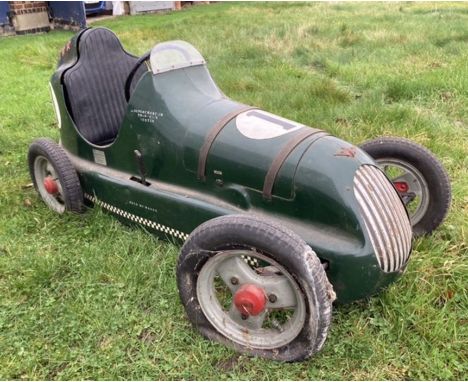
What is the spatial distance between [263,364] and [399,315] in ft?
2.38

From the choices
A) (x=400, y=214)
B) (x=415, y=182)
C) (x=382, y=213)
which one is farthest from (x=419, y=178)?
(x=382, y=213)

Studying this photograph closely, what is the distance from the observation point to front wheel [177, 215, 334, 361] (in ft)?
6.46

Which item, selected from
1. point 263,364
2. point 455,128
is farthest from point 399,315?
point 455,128

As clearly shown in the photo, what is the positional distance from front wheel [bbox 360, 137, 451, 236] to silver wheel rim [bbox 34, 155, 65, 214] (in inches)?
82.8

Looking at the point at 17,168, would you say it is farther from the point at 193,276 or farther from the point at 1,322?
the point at 193,276

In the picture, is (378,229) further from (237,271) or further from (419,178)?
(419,178)

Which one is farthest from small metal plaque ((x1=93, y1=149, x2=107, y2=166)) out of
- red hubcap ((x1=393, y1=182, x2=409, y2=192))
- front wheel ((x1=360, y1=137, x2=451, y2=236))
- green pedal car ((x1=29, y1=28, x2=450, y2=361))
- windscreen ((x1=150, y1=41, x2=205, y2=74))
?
red hubcap ((x1=393, y1=182, x2=409, y2=192))

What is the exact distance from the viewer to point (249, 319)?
2.27 meters

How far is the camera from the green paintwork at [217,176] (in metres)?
2.24

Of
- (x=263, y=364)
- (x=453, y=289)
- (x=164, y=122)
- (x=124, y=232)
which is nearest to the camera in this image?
(x=263, y=364)

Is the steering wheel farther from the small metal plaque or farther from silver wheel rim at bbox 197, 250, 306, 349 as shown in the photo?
silver wheel rim at bbox 197, 250, 306, 349

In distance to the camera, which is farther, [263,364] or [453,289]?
[453,289]

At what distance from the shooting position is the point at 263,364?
2.22 m

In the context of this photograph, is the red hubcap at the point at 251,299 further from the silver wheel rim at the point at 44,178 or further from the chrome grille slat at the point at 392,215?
the silver wheel rim at the point at 44,178
